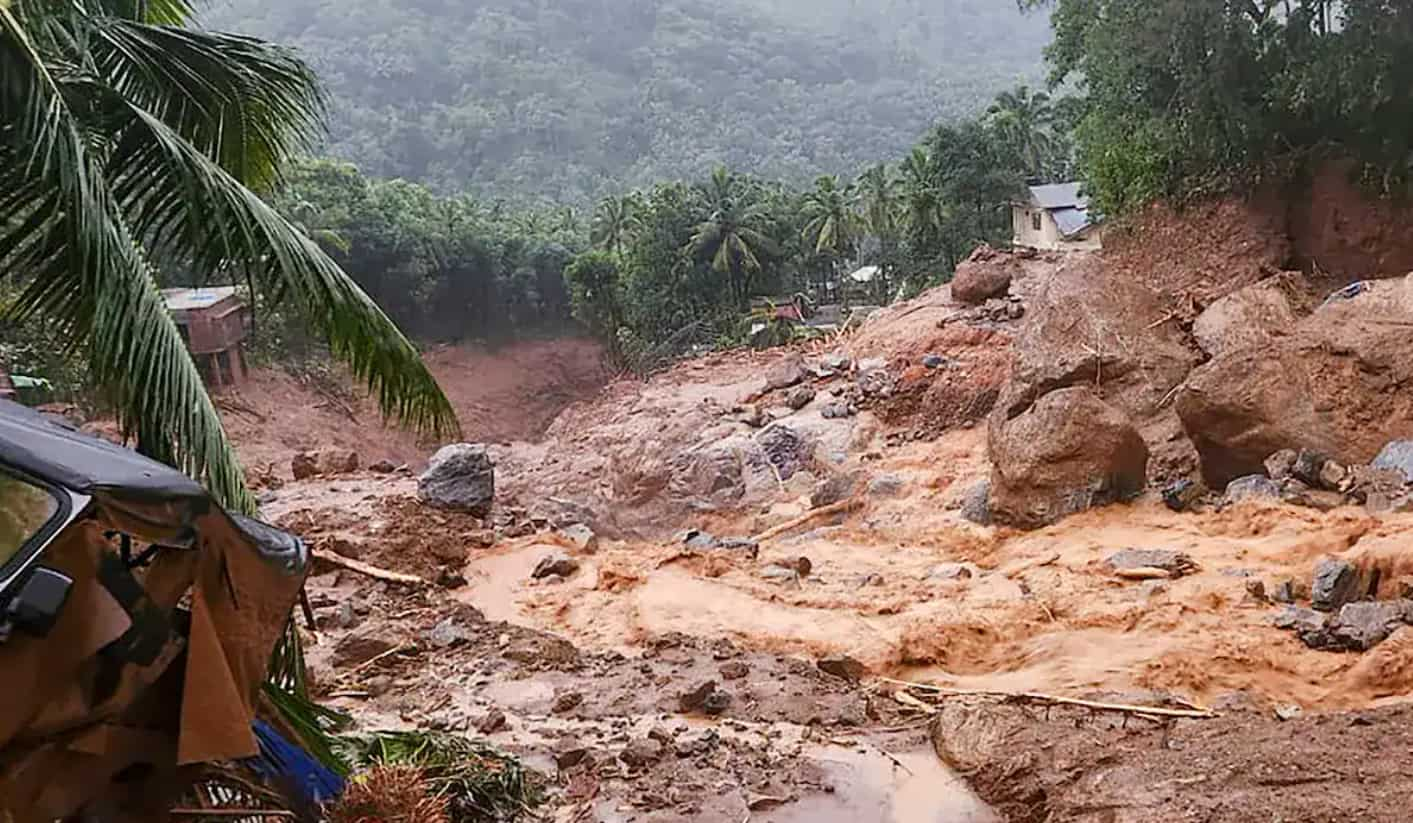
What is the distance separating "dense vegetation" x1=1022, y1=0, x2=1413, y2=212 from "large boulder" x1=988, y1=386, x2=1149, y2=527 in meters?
6.09

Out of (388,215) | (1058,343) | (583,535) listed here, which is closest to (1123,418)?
(1058,343)

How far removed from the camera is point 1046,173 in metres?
40.0

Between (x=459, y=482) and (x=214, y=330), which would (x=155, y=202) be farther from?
(x=214, y=330)

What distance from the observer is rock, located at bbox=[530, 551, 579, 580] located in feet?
43.4

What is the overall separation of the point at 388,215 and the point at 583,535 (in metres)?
23.1

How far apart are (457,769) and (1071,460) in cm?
850

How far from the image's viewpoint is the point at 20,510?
3.01m

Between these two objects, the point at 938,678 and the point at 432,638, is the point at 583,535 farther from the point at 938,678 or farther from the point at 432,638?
the point at 938,678

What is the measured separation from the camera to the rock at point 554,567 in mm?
13242

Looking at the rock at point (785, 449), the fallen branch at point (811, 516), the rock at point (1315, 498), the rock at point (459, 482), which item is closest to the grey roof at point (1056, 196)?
the rock at point (785, 449)

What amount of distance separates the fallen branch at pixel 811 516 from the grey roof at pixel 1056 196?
61.4 feet

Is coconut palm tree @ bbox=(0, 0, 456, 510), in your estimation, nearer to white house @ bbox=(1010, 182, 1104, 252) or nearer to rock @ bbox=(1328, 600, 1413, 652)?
rock @ bbox=(1328, 600, 1413, 652)

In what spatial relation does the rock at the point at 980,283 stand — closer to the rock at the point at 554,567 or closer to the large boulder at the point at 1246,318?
the large boulder at the point at 1246,318

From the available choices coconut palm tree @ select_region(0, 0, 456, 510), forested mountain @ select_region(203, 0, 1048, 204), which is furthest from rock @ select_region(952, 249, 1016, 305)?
forested mountain @ select_region(203, 0, 1048, 204)
